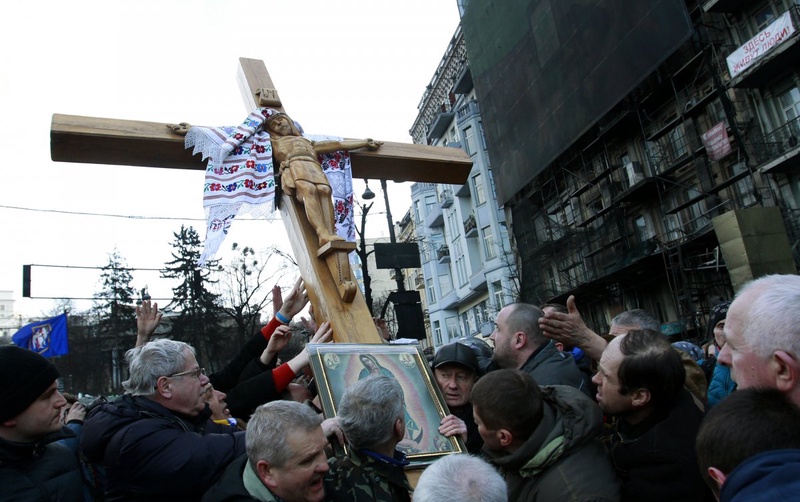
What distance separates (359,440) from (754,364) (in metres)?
1.31

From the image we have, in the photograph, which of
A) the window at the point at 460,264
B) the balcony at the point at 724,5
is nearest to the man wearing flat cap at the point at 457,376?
the balcony at the point at 724,5

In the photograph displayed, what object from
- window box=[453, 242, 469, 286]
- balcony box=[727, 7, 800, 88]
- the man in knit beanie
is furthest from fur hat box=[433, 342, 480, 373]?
window box=[453, 242, 469, 286]

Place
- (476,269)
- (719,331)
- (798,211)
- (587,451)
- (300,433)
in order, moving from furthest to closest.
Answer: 1. (476,269)
2. (798,211)
3. (719,331)
4. (587,451)
5. (300,433)

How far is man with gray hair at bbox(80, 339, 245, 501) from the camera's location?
7.31 ft

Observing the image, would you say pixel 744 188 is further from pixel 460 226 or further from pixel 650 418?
pixel 650 418

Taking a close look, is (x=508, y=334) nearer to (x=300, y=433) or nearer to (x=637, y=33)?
(x=300, y=433)

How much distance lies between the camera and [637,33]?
60.6 ft

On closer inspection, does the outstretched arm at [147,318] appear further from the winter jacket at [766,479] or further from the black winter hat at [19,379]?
the winter jacket at [766,479]

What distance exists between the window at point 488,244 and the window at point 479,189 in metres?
1.58

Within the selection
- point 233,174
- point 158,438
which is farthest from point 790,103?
point 158,438

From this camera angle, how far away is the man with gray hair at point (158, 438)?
2229 mm

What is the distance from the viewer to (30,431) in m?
2.16

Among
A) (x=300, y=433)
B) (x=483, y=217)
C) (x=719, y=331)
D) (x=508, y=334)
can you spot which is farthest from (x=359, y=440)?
(x=483, y=217)

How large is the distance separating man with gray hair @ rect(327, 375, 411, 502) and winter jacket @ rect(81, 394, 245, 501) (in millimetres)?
461
